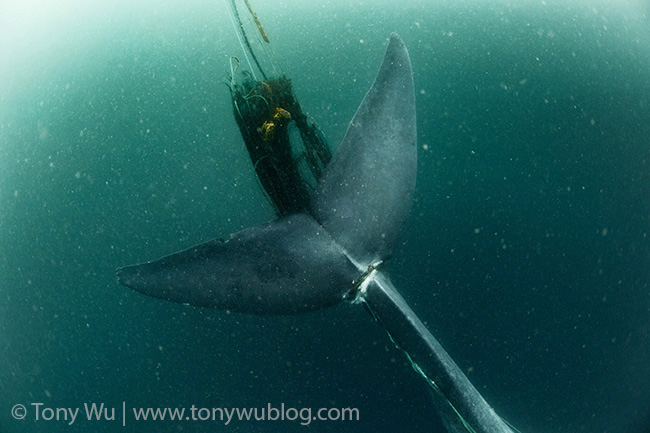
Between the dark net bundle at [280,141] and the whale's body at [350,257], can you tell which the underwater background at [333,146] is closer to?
the dark net bundle at [280,141]

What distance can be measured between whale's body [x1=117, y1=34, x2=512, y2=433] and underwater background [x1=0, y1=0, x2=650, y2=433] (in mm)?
166

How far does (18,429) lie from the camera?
2148 millimetres

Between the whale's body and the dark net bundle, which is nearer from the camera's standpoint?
the whale's body

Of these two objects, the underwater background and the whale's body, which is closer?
the whale's body

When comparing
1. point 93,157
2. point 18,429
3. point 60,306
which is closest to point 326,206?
point 93,157

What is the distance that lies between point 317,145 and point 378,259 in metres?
0.43

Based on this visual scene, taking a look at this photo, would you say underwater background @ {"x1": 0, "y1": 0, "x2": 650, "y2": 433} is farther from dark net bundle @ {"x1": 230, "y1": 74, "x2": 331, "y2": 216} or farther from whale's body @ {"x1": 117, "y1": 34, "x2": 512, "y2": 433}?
whale's body @ {"x1": 117, "y1": 34, "x2": 512, "y2": 433}

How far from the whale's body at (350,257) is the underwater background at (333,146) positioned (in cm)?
17

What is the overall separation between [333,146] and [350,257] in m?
0.39

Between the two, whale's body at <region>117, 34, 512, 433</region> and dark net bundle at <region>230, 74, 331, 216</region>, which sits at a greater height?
dark net bundle at <region>230, 74, 331, 216</region>

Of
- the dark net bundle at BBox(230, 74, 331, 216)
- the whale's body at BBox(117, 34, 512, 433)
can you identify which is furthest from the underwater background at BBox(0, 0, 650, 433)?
the whale's body at BBox(117, 34, 512, 433)

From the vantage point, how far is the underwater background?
5.54 feet

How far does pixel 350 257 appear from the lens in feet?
4.90

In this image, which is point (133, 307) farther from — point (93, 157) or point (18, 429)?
point (18, 429)
